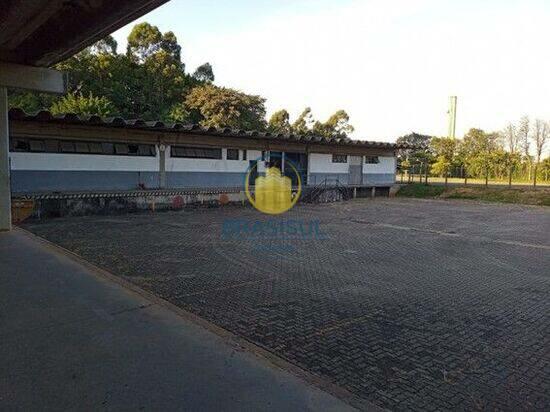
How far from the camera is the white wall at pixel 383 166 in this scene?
30859 mm

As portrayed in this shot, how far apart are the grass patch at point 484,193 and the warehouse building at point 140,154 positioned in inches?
243

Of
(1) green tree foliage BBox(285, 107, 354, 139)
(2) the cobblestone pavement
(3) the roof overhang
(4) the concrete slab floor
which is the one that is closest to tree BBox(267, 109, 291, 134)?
(1) green tree foliage BBox(285, 107, 354, 139)

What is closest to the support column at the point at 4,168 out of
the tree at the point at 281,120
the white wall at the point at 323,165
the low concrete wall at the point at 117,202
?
the low concrete wall at the point at 117,202

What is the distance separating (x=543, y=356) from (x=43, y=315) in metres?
5.66

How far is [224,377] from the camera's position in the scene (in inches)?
144

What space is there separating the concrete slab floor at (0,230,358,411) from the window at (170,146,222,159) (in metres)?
15.6

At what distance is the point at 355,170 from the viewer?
1182 inches

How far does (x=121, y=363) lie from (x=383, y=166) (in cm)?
3003

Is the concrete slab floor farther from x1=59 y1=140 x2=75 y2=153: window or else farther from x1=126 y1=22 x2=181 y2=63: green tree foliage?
x1=126 y1=22 x2=181 y2=63: green tree foliage

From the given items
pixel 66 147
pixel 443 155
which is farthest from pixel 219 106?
pixel 443 155

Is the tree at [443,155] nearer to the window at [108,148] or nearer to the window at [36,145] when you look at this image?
the window at [108,148]

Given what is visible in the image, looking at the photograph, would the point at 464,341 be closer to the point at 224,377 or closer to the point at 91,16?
the point at 224,377

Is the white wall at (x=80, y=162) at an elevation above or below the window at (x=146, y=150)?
below

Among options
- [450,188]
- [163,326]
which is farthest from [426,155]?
[163,326]
